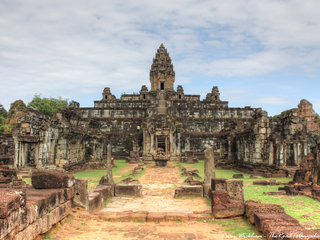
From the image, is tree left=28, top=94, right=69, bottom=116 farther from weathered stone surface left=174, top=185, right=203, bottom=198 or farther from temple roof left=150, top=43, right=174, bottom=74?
weathered stone surface left=174, top=185, right=203, bottom=198

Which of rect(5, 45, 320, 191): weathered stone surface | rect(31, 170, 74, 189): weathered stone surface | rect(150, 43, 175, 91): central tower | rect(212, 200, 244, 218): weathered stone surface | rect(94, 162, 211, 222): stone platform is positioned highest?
rect(150, 43, 175, 91): central tower

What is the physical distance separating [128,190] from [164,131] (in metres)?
23.6

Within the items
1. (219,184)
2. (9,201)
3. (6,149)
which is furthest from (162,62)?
(9,201)

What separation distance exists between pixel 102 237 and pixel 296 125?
1759cm

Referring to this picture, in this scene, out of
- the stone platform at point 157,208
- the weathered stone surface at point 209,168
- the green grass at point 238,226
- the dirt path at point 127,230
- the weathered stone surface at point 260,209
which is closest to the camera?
the dirt path at point 127,230

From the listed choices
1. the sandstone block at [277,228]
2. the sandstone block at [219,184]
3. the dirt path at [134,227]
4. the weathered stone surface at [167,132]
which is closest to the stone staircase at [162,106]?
the weathered stone surface at [167,132]

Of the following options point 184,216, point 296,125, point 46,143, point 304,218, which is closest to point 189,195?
point 184,216

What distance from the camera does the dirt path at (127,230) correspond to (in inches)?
251

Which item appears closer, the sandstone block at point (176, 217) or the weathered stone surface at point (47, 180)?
the weathered stone surface at point (47, 180)

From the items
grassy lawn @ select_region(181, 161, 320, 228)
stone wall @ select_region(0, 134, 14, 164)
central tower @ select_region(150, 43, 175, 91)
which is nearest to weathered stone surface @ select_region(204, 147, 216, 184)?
grassy lawn @ select_region(181, 161, 320, 228)

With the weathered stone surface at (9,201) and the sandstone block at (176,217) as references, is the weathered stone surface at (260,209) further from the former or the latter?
the weathered stone surface at (9,201)

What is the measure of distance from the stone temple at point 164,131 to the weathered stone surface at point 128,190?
7.82 m

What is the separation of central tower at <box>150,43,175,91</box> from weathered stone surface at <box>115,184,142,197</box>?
132 feet

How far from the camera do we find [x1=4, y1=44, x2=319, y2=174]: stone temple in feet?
60.9
